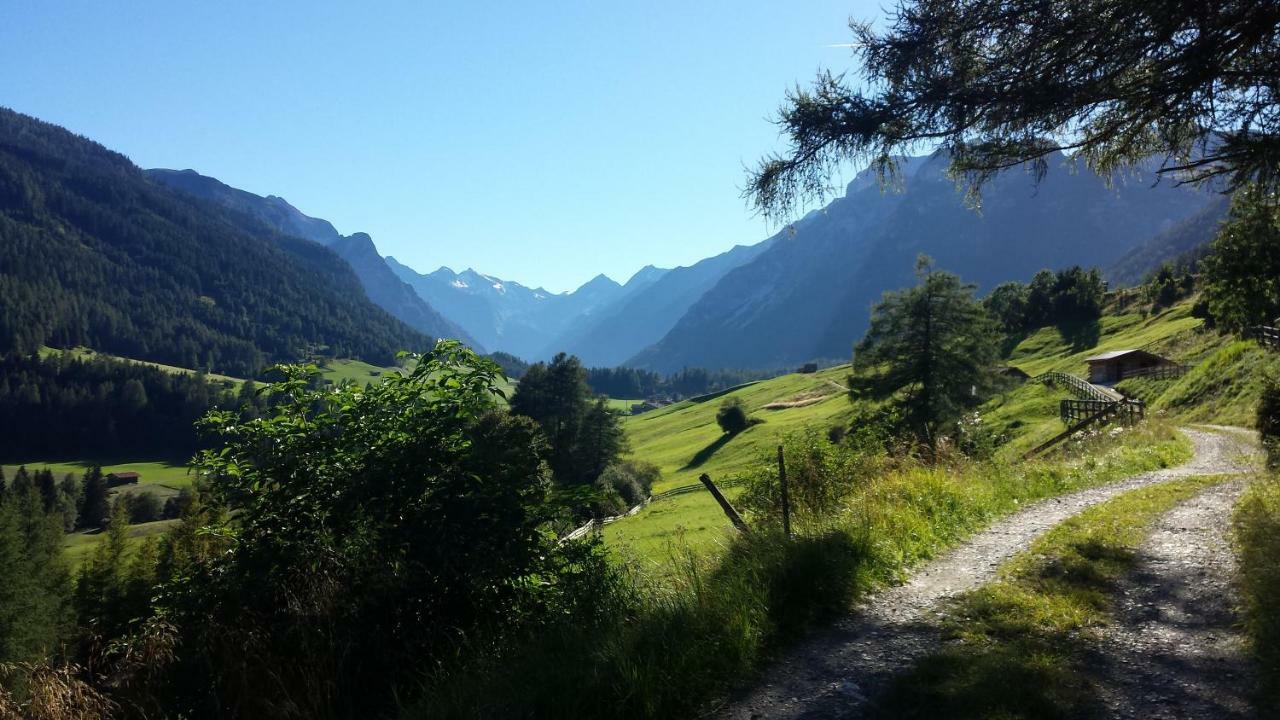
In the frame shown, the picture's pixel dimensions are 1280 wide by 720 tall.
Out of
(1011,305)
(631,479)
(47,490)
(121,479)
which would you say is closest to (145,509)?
(47,490)

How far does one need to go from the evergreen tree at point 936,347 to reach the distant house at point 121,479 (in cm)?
14960

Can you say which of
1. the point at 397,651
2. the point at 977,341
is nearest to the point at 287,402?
the point at 397,651

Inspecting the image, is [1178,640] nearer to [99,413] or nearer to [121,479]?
[121,479]

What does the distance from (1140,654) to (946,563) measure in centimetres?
295

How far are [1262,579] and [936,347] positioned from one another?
2796 centimetres

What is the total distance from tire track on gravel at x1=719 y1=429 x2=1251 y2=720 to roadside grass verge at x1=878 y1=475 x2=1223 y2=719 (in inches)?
8.7

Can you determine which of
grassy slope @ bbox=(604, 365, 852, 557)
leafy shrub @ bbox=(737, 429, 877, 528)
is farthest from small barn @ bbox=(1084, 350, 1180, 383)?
leafy shrub @ bbox=(737, 429, 877, 528)

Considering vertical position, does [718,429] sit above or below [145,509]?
below

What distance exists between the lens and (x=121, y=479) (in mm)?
132375

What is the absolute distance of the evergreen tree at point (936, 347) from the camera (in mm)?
32438

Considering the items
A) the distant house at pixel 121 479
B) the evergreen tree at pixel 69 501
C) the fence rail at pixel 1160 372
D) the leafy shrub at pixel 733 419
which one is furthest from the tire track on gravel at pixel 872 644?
the distant house at pixel 121 479

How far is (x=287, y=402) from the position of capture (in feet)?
26.1

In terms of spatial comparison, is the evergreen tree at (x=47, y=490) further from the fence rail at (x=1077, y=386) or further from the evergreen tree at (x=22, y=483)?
the fence rail at (x=1077, y=386)

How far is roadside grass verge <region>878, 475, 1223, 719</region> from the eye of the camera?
4.65 meters
